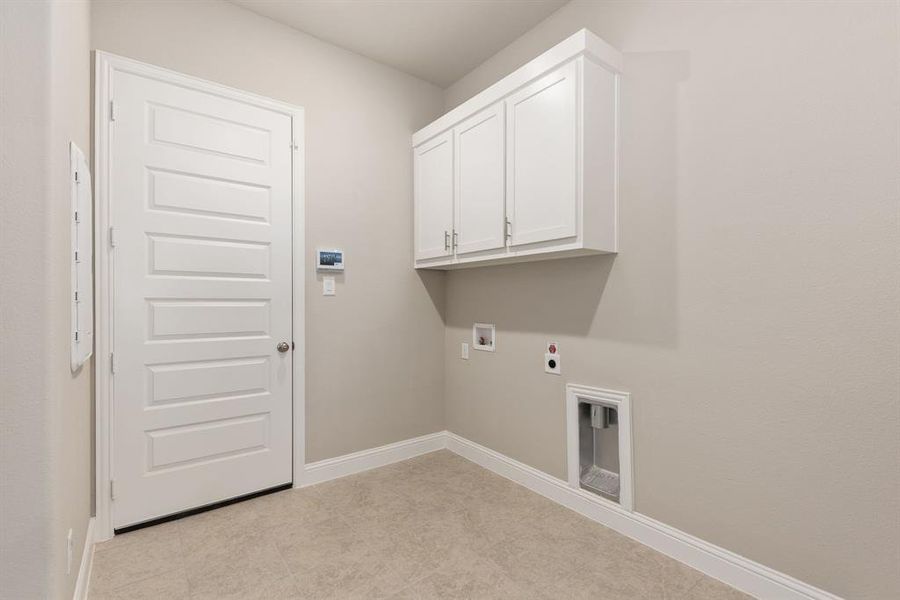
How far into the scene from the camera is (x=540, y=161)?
2.24m

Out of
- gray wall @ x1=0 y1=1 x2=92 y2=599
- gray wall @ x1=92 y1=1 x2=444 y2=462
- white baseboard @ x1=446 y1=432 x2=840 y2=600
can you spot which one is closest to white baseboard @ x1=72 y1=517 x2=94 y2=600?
gray wall @ x1=0 y1=1 x2=92 y2=599

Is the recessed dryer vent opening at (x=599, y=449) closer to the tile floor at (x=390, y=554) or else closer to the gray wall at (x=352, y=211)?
the tile floor at (x=390, y=554)

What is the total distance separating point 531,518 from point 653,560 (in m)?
0.62

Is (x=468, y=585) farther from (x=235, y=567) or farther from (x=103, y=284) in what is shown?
(x=103, y=284)

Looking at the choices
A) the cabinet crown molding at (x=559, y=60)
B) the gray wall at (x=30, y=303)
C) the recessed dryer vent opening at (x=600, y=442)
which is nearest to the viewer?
the gray wall at (x=30, y=303)

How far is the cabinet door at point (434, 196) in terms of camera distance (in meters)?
2.91

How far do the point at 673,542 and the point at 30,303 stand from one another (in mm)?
2556

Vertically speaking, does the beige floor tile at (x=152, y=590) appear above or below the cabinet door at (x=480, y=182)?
below

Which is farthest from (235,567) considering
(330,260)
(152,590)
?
(330,260)

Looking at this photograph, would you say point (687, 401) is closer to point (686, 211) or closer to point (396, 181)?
point (686, 211)

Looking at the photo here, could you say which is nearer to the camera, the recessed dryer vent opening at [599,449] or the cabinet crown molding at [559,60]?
the cabinet crown molding at [559,60]

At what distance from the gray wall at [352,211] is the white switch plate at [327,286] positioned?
0.03 metres

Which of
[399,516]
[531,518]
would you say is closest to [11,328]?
[399,516]

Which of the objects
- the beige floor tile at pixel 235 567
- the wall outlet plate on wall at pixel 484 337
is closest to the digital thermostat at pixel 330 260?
→ the wall outlet plate on wall at pixel 484 337
